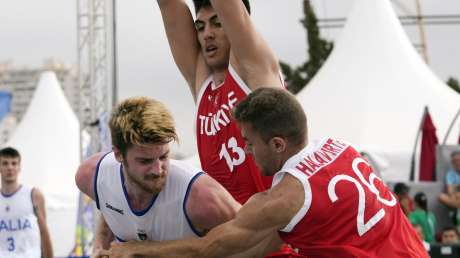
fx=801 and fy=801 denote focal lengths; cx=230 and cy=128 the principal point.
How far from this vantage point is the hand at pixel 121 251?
3.58 meters

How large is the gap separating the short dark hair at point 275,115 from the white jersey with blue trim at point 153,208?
21.3 inches

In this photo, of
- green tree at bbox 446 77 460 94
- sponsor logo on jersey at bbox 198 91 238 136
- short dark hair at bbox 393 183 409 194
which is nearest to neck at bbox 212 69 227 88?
sponsor logo on jersey at bbox 198 91 238 136

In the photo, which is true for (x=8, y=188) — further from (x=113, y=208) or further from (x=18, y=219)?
(x=113, y=208)

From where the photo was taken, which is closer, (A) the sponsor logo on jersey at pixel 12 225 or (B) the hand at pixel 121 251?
(B) the hand at pixel 121 251

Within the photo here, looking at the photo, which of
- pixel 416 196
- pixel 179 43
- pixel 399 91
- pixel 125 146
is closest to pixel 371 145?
pixel 399 91

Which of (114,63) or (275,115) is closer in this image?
(275,115)

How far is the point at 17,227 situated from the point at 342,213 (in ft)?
19.6

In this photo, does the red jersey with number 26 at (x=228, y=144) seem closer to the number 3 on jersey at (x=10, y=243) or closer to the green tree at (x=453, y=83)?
the number 3 on jersey at (x=10, y=243)

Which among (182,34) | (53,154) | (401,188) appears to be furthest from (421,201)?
(53,154)

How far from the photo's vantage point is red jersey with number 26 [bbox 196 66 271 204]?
404 cm

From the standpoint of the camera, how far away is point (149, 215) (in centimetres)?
367

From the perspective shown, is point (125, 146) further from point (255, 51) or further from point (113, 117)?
point (255, 51)

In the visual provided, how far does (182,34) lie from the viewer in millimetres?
4414

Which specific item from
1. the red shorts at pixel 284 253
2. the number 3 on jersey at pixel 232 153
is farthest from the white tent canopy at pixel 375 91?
the red shorts at pixel 284 253
